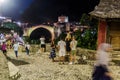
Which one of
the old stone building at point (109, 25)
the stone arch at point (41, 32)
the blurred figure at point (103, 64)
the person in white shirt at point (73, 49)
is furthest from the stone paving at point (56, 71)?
the stone arch at point (41, 32)

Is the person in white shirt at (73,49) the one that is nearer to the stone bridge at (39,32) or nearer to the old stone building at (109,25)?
the old stone building at (109,25)

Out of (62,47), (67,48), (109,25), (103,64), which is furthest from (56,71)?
(103,64)

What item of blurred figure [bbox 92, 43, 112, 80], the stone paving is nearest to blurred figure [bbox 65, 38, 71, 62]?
the stone paving

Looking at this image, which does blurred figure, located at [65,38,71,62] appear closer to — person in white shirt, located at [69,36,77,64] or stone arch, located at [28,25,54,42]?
person in white shirt, located at [69,36,77,64]

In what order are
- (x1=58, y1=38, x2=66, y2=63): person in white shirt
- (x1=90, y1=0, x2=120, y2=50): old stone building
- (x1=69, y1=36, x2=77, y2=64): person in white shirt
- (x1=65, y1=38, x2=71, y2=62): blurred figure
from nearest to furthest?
(x1=69, y1=36, x2=77, y2=64): person in white shirt < (x1=58, y1=38, x2=66, y2=63): person in white shirt < (x1=65, y1=38, x2=71, y2=62): blurred figure < (x1=90, y1=0, x2=120, y2=50): old stone building

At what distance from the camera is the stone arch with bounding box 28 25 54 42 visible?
142ft

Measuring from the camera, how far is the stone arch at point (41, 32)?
142 feet

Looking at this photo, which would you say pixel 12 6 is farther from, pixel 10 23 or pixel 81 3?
pixel 81 3

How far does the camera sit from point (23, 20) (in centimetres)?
4478

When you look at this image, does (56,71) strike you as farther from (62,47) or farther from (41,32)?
(41,32)

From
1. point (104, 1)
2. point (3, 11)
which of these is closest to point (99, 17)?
point (104, 1)

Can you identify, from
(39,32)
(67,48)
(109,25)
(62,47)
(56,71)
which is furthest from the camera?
(39,32)

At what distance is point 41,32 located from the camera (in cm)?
4625

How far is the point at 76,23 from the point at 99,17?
13202 mm
